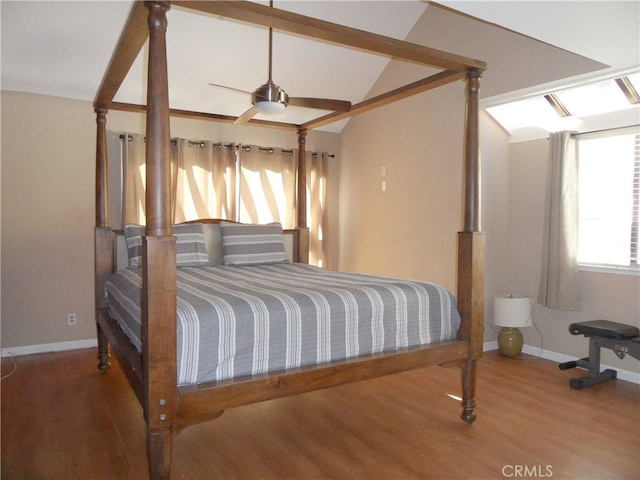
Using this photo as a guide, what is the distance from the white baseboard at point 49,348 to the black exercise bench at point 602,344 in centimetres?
378

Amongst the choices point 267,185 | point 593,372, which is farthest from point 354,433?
point 267,185

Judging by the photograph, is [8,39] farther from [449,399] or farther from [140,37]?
[449,399]

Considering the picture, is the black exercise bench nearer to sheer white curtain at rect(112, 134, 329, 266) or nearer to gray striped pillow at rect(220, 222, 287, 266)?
gray striped pillow at rect(220, 222, 287, 266)

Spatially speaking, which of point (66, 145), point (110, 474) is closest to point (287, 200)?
point (66, 145)

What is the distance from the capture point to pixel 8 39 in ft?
10.6

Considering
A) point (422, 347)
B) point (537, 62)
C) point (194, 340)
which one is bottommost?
point (422, 347)

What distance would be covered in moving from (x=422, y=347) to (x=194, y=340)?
1175 millimetres

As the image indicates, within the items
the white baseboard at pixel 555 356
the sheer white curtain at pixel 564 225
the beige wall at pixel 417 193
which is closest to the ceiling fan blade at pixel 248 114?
the beige wall at pixel 417 193

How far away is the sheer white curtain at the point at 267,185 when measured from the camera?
15.4ft

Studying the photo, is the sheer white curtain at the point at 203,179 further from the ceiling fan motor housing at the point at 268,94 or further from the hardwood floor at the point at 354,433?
the ceiling fan motor housing at the point at 268,94

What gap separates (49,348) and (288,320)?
9.41 ft

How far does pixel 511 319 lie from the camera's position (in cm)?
368

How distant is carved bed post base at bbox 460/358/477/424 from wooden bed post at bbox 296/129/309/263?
2.03 meters

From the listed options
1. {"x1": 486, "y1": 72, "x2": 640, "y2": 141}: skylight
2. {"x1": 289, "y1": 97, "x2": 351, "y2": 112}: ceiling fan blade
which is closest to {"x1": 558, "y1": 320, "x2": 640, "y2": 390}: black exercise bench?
{"x1": 486, "y1": 72, "x2": 640, "y2": 141}: skylight
